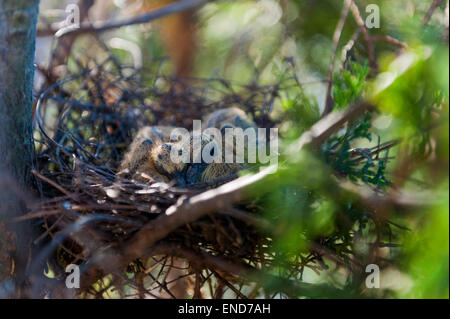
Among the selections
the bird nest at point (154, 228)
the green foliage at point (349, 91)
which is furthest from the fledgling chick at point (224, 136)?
the green foliage at point (349, 91)

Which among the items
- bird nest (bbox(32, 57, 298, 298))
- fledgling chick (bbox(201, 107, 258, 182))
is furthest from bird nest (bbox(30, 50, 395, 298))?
fledgling chick (bbox(201, 107, 258, 182))

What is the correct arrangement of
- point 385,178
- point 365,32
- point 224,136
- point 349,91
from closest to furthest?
point 349,91 < point 385,178 < point 365,32 < point 224,136

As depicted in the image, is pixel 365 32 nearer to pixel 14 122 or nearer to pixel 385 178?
pixel 385 178

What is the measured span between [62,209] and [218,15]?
250cm

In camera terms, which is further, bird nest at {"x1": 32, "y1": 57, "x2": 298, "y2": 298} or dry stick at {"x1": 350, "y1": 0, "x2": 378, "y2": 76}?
dry stick at {"x1": 350, "y1": 0, "x2": 378, "y2": 76}

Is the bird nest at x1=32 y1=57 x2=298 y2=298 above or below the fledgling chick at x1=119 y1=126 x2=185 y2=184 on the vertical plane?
below

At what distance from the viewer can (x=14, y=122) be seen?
1.13 meters

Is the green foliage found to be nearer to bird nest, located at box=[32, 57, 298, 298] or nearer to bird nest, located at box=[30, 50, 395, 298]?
bird nest, located at box=[30, 50, 395, 298]

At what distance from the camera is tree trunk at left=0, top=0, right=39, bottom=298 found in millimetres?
1091

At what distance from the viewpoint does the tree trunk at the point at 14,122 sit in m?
1.09

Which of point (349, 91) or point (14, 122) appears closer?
point (349, 91)

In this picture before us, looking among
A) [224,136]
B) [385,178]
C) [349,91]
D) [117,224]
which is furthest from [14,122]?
[385,178]
